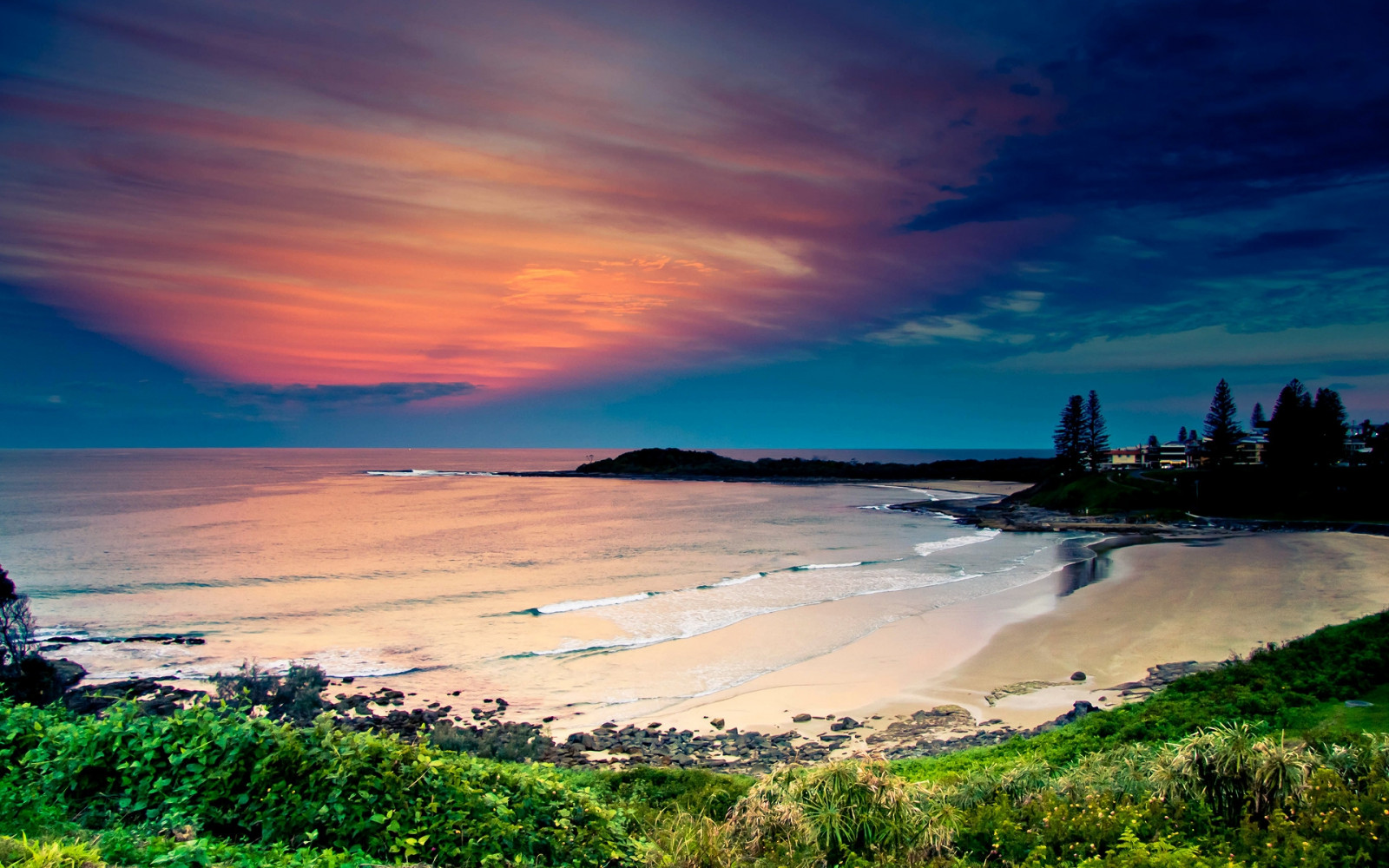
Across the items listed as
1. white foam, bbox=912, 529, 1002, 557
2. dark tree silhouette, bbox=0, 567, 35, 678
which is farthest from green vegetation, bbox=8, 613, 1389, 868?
white foam, bbox=912, 529, 1002, 557

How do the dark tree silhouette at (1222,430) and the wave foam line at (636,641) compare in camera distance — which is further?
the dark tree silhouette at (1222,430)

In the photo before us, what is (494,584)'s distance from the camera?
3938cm

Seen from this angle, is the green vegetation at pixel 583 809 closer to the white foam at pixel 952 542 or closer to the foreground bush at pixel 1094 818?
the foreground bush at pixel 1094 818

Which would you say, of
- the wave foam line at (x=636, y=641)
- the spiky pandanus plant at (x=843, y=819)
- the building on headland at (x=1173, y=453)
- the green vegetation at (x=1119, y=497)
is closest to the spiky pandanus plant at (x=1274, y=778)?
the spiky pandanus plant at (x=843, y=819)

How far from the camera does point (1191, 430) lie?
15600cm

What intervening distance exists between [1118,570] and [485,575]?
37371 mm

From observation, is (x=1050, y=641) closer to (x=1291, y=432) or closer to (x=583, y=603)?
(x=583, y=603)

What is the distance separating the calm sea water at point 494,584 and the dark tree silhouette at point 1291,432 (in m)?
36.7

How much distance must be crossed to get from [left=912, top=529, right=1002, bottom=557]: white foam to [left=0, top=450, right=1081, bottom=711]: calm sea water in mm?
402

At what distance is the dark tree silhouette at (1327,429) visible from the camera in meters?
76.2

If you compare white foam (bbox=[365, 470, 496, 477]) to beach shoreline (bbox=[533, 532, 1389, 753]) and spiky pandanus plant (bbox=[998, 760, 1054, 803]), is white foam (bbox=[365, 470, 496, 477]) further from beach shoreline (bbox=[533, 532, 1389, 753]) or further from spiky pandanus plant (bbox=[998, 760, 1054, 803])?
spiky pandanus plant (bbox=[998, 760, 1054, 803])

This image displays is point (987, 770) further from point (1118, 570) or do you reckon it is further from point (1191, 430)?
point (1191, 430)

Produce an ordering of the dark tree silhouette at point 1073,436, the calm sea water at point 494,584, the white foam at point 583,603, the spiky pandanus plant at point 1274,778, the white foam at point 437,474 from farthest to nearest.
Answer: the white foam at point 437,474, the dark tree silhouette at point 1073,436, the white foam at point 583,603, the calm sea water at point 494,584, the spiky pandanus plant at point 1274,778

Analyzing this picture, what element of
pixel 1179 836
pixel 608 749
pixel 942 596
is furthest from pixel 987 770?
pixel 942 596
